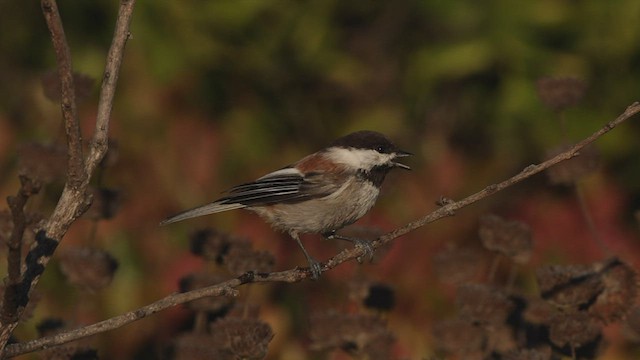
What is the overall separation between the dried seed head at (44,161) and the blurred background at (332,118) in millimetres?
A: 1657

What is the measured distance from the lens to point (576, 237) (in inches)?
240

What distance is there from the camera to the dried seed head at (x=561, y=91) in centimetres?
428

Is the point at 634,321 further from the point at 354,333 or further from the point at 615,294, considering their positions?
the point at 354,333

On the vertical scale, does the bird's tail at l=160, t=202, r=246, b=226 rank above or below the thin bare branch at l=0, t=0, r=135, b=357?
above

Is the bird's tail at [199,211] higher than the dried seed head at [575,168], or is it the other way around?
the bird's tail at [199,211]

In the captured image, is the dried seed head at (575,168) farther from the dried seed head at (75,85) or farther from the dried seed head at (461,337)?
the dried seed head at (75,85)

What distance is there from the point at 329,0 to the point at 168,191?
137 centimetres

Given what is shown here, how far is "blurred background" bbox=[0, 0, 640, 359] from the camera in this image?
19.7 feet

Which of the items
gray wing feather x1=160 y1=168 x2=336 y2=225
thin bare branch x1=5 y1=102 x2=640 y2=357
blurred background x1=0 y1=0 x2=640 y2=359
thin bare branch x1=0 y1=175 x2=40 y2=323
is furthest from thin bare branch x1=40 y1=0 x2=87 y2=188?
blurred background x1=0 y1=0 x2=640 y2=359

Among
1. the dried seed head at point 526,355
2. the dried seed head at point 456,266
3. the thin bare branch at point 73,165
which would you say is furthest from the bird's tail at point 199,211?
the thin bare branch at point 73,165

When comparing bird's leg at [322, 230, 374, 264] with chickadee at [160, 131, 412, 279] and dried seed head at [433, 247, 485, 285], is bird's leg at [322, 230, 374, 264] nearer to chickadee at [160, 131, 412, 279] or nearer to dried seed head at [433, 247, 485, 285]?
chickadee at [160, 131, 412, 279]

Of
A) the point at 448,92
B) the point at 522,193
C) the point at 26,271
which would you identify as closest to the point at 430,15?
the point at 448,92

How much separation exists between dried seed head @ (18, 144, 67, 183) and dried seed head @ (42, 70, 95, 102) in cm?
19

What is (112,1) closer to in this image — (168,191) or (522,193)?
(168,191)
